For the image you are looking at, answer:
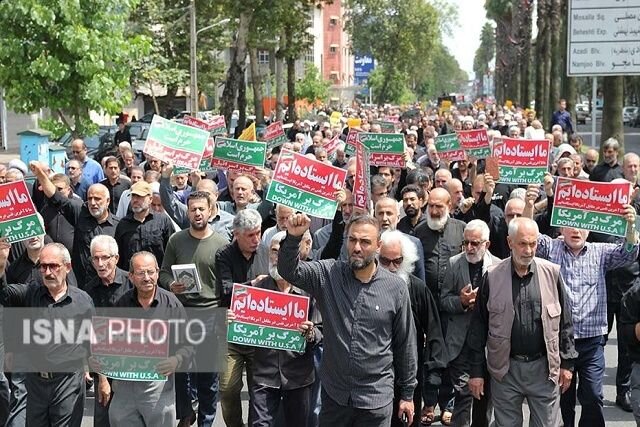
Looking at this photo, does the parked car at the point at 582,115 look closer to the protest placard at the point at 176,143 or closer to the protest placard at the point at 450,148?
the protest placard at the point at 450,148

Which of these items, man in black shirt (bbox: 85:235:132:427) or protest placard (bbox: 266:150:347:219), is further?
protest placard (bbox: 266:150:347:219)

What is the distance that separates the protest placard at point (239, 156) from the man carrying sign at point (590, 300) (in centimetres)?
483

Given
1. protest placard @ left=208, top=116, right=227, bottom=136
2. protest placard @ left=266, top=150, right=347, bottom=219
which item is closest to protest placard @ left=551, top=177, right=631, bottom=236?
protest placard @ left=266, top=150, right=347, bottom=219

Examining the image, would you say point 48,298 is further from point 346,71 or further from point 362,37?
point 346,71

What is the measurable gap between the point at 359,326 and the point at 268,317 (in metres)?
1.15

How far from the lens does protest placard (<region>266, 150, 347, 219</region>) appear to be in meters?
6.86

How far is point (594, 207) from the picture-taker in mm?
7586

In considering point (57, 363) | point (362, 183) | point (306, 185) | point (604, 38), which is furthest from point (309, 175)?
point (604, 38)

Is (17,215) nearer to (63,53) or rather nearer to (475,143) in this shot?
(475,143)

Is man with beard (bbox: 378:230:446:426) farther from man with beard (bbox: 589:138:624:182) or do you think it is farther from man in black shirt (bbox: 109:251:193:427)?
man with beard (bbox: 589:138:624:182)

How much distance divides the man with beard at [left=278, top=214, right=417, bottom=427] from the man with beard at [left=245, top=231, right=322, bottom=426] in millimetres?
935

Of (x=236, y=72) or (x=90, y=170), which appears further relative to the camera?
(x=236, y=72)

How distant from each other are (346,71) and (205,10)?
88.2 m

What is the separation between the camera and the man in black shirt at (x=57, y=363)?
21.1 feet
